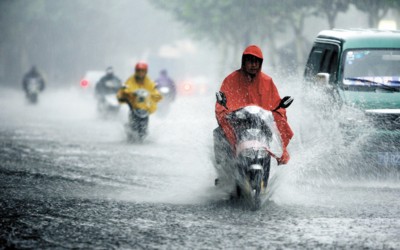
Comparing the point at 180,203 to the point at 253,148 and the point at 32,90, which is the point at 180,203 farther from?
the point at 32,90

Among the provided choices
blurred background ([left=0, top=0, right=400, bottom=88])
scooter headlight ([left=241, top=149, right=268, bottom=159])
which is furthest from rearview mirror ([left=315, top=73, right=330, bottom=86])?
blurred background ([left=0, top=0, right=400, bottom=88])

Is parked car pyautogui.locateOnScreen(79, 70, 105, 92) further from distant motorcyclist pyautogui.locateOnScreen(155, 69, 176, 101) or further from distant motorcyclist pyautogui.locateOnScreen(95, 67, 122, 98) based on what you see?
distant motorcyclist pyautogui.locateOnScreen(95, 67, 122, 98)

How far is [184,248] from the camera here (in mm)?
7016

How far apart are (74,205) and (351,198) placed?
2.86 meters

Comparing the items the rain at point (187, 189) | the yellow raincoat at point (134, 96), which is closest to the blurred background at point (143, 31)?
the yellow raincoat at point (134, 96)

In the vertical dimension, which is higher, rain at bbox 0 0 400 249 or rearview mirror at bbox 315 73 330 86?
rearview mirror at bbox 315 73 330 86

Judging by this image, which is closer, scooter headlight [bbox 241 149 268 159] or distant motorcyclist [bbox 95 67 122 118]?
scooter headlight [bbox 241 149 268 159]

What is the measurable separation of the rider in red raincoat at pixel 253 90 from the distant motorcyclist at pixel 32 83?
1080 inches

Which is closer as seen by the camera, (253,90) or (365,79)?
(253,90)

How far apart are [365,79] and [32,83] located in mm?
25672

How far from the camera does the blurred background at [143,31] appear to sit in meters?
47.7

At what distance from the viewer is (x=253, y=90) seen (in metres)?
9.67

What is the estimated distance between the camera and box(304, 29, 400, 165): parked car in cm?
1155

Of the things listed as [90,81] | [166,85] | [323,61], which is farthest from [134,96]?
[90,81]
